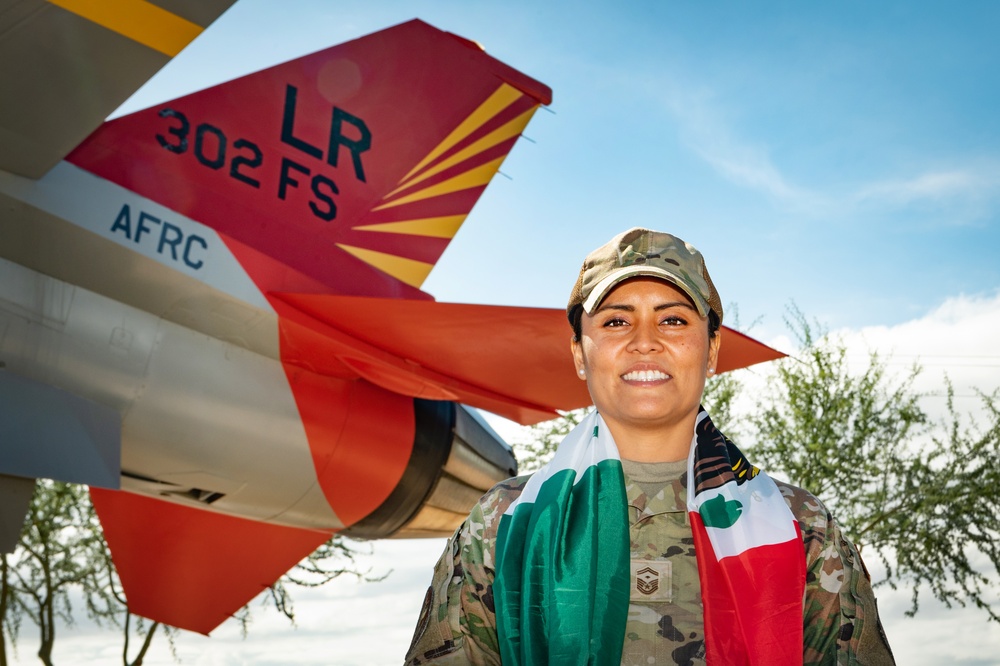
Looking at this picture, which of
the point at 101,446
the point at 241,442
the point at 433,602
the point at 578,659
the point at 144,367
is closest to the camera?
the point at 578,659

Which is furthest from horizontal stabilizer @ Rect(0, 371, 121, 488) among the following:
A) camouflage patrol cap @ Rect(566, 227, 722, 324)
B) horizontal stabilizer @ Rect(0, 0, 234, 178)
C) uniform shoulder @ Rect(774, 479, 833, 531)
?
uniform shoulder @ Rect(774, 479, 833, 531)

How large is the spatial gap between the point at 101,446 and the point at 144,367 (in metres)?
0.54

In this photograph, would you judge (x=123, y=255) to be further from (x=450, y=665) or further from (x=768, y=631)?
(x=768, y=631)

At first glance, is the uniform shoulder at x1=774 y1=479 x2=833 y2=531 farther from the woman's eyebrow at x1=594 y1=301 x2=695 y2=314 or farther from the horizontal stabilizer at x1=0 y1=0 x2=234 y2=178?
the horizontal stabilizer at x1=0 y1=0 x2=234 y2=178

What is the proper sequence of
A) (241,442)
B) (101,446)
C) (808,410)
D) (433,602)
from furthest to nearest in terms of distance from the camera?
(808,410), (241,442), (101,446), (433,602)

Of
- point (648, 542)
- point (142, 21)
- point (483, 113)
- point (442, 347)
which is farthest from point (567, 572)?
point (483, 113)

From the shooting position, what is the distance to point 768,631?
4.87 feet

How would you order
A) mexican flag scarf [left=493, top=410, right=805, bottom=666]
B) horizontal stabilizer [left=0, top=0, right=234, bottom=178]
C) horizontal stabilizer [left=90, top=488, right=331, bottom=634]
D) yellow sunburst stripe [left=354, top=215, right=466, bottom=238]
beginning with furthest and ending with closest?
yellow sunburst stripe [left=354, top=215, right=466, bottom=238] → horizontal stabilizer [left=90, top=488, right=331, bottom=634] → horizontal stabilizer [left=0, top=0, right=234, bottom=178] → mexican flag scarf [left=493, top=410, right=805, bottom=666]

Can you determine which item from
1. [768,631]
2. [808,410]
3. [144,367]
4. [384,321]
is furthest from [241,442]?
[808,410]

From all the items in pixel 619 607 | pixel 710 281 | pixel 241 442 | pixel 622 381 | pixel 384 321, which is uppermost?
pixel 384 321

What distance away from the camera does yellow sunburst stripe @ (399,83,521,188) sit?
729 centimetres

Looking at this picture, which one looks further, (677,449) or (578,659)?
(677,449)

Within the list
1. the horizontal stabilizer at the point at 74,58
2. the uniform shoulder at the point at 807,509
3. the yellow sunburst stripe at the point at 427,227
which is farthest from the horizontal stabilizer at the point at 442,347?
the uniform shoulder at the point at 807,509

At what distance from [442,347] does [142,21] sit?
2.60 m
